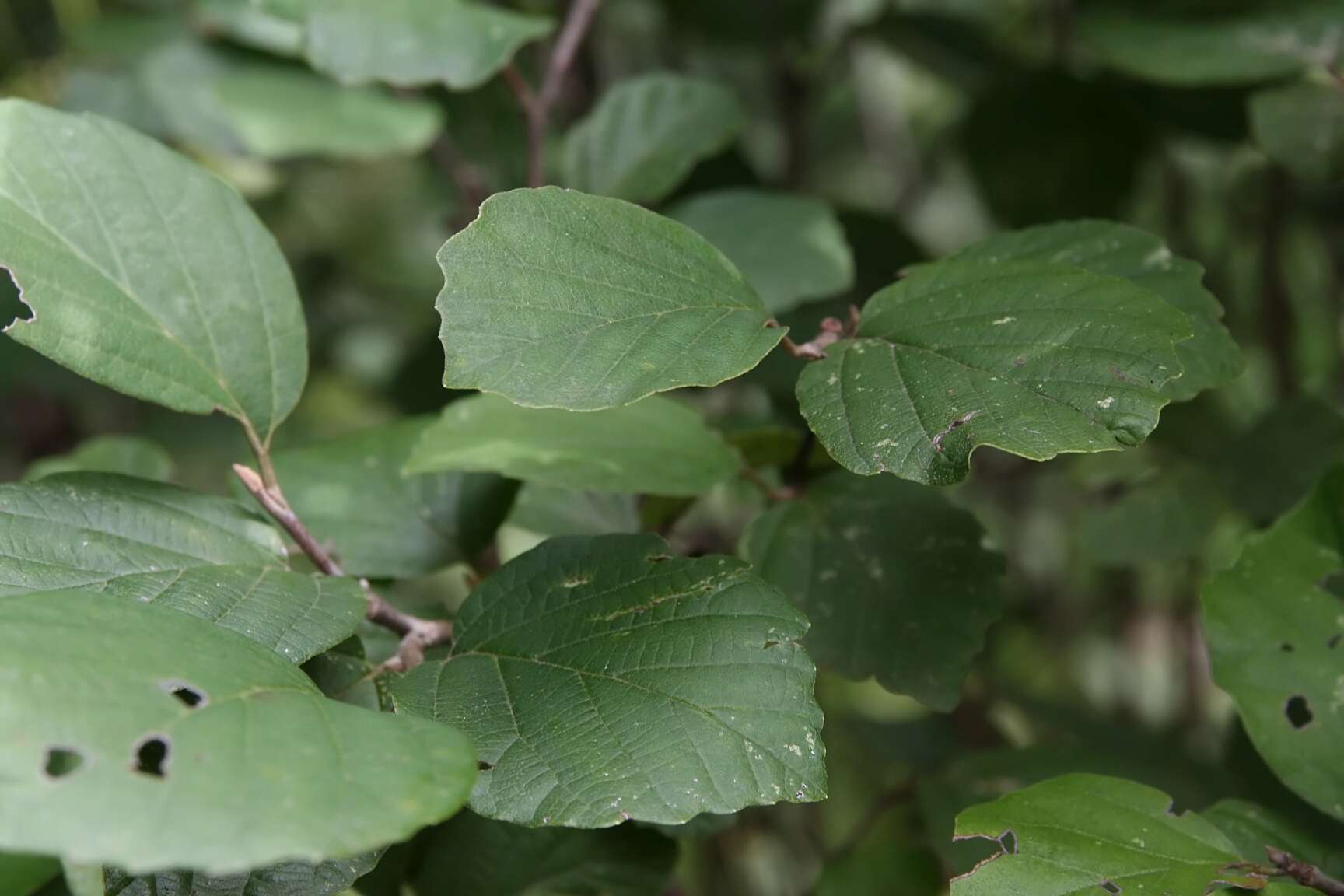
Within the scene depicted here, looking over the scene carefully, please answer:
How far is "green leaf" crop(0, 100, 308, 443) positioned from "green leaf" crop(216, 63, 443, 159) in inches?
22.7

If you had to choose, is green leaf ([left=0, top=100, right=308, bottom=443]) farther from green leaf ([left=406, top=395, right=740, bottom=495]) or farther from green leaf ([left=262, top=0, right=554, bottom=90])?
green leaf ([left=262, top=0, right=554, bottom=90])

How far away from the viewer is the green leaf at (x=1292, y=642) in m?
0.68

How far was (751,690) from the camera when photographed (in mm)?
571

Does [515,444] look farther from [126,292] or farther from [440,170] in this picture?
[440,170]

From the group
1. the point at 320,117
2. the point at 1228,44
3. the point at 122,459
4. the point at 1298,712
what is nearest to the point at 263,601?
the point at 122,459

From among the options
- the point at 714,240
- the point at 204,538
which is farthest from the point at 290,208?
the point at 204,538

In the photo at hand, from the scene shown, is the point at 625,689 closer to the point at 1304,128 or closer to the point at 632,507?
the point at 632,507

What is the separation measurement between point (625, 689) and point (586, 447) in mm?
252

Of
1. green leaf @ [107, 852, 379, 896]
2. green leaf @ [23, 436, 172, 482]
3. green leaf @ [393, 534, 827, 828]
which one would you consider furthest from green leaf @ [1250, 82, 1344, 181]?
green leaf @ [23, 436, 172, 482]

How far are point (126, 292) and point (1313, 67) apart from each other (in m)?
0.99

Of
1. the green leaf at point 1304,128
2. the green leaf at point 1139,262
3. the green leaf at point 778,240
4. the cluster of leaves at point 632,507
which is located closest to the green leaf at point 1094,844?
the cluster of leaves at point 632,507

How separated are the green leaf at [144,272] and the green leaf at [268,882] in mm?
260

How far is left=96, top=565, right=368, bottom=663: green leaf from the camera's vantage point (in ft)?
1.86

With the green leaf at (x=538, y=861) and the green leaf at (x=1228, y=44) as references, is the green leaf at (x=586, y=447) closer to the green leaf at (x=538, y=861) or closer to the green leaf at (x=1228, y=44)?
the green leaf at (x=538, y=861)
